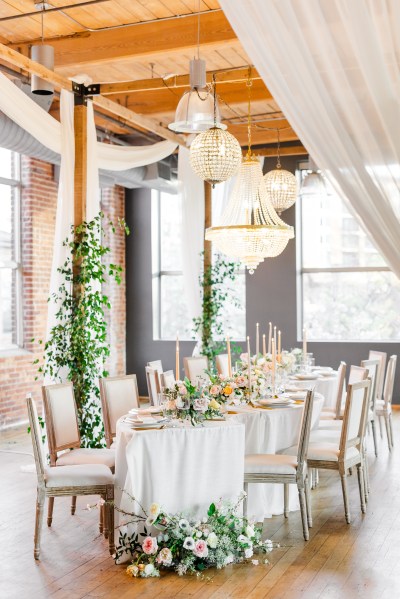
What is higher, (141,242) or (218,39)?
(218,39)

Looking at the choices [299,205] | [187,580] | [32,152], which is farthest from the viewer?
[299,205]

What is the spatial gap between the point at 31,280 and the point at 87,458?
489cm

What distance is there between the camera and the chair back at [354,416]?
16.8ft

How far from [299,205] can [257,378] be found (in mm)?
6177

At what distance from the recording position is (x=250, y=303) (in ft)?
37.8

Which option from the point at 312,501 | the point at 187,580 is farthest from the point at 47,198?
the point at 187,580

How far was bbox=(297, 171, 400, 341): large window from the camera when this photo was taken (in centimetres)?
1116

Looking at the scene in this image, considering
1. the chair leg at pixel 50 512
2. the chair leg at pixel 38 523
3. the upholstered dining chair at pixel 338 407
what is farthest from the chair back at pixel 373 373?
the chair leg at pixel 38 523

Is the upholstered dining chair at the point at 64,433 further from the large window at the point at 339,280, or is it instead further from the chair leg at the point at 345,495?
the large window at the point at 339,280

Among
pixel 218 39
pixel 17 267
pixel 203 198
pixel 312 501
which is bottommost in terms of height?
pixel 312 501

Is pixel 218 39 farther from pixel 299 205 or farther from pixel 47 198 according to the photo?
pixel 299 205

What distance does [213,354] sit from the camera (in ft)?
32.1

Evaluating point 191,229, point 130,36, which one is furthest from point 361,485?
point 191,229

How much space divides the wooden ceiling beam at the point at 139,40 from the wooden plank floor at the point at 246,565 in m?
3.99
